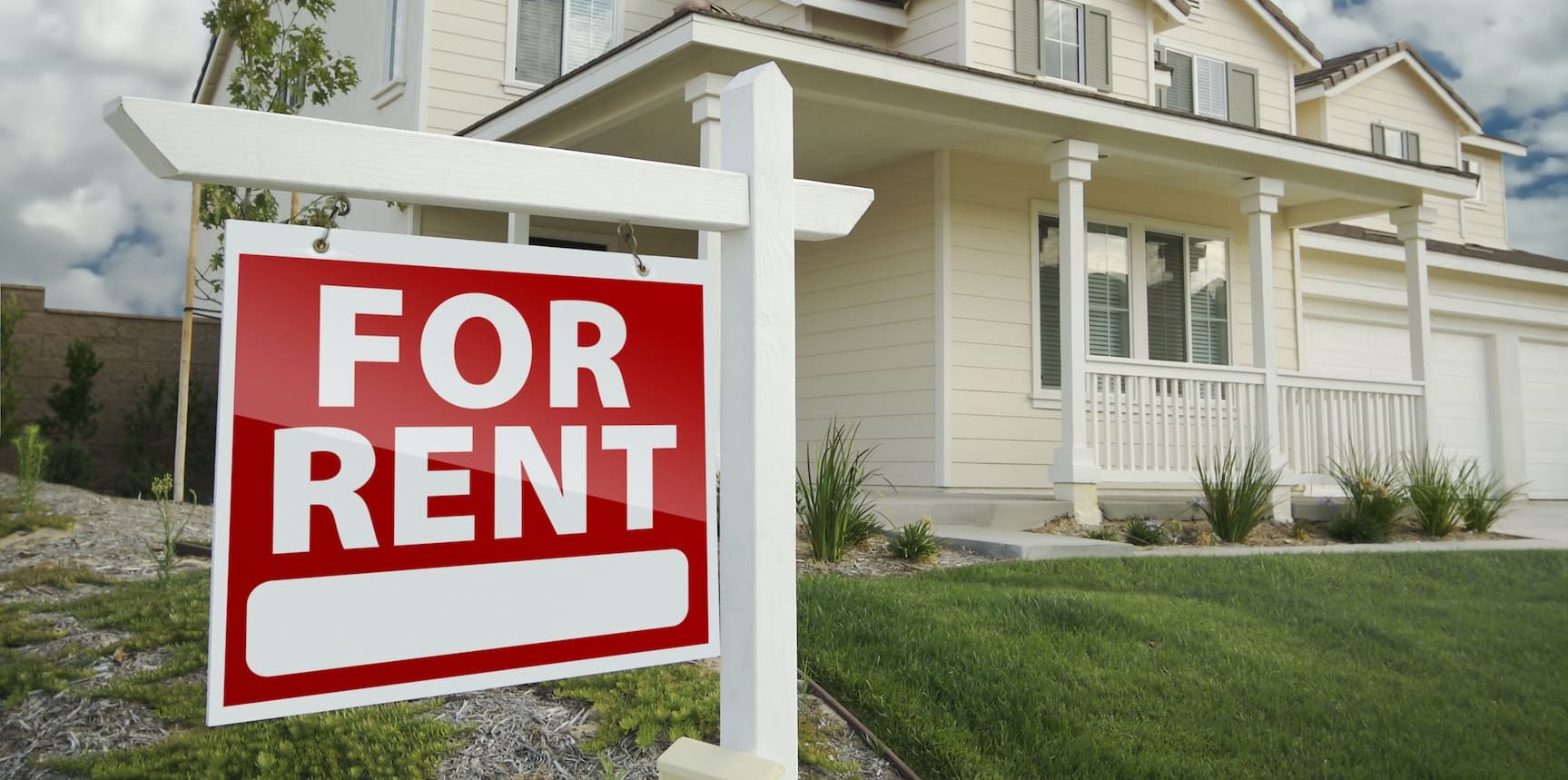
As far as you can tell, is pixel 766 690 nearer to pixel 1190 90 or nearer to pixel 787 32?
pixel 787 32

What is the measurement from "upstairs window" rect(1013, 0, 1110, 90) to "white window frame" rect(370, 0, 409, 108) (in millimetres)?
6021

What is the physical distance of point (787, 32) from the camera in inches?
290

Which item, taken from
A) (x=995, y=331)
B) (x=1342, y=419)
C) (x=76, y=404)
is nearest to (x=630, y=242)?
(x=995, y=331)

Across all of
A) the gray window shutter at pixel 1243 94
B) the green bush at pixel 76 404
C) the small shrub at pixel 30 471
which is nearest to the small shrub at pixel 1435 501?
the gray window shutter at pixel 1243 94

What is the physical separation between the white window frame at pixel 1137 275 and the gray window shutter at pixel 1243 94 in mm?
2694

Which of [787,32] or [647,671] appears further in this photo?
[787,32]

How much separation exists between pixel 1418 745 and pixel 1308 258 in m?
10.5

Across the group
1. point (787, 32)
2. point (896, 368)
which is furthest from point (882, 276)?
point (787, 32)

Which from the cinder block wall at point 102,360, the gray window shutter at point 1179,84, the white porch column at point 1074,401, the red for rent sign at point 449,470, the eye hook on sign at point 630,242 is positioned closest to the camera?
the red for rent sign at point 449,470

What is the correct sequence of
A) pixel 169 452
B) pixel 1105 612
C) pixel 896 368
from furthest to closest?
pixel 169 452 → pixel 896 368 → pixel 1105 612

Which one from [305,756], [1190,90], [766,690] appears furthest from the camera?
[1190,90]

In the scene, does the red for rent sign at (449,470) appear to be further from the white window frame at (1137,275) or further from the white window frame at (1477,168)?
the white window frame at (1477,168)

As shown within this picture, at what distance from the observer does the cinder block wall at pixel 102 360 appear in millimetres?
11320

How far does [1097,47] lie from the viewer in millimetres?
11227
